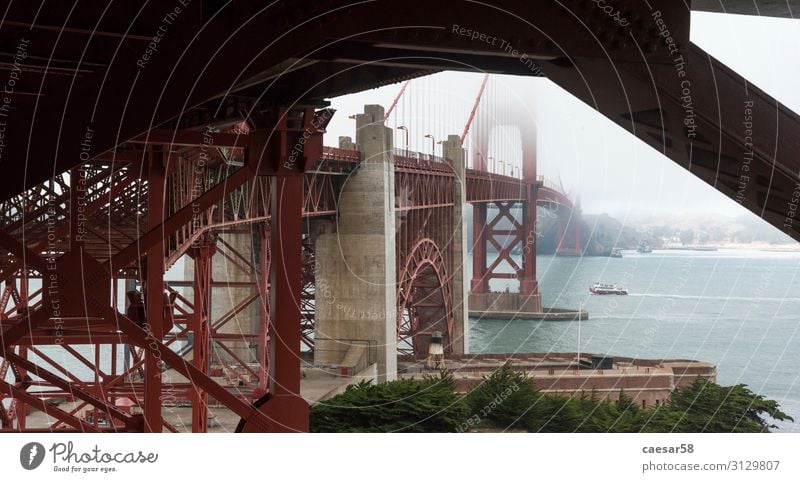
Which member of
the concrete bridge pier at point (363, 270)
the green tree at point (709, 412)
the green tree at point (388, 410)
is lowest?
the green tree at point (709, 412)

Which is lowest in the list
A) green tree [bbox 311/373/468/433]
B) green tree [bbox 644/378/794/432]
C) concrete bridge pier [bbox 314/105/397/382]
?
green tree [bbox 644/378/794/432]

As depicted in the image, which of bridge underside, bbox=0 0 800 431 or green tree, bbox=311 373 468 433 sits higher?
bridge underside, bbox=0 0 800 431

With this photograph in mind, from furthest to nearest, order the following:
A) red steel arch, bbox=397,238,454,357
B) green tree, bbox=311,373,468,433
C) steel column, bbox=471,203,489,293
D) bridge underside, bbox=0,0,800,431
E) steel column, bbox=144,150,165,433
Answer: steel column, bbox=471,203,489,293 → red steel arch, bbox=397,238,454,357 → green tree, bbox=311,373,468,433 → steel column, bbox=144,150,165,433 → bridge underside, bbox=0,0,800,431

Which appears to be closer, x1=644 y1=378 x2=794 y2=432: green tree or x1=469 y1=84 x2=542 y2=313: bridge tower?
x1=644 y1=378 x2=794 y2=432: green tree

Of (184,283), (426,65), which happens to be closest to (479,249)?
(184,283)

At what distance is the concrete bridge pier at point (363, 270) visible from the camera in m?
26.4

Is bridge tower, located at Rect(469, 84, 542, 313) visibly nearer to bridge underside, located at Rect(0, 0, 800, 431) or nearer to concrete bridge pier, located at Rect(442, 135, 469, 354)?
concrete bridge pier, located at Rect(442, 135, 469, 354)

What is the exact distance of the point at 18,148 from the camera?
3668 millimetres

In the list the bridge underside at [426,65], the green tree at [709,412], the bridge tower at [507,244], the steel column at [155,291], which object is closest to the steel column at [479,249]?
the bridge tower at [507,244]

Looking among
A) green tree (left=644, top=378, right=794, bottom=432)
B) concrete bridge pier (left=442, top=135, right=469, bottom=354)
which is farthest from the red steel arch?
green tree (left=644, top=378, right=794, bottom=432)

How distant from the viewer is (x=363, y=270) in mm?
26703

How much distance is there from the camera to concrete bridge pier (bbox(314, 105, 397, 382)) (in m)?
26.4

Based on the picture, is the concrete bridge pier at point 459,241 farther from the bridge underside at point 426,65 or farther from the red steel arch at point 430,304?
the bridge underside at point 426,65

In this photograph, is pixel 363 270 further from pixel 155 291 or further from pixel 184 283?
→ pixel 155 291
